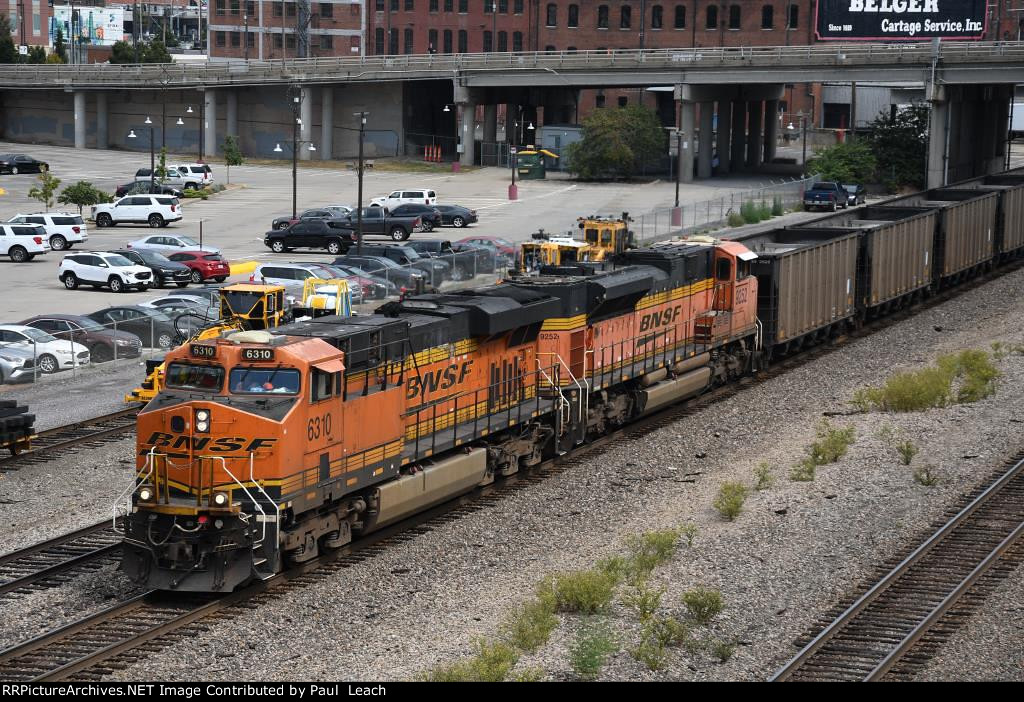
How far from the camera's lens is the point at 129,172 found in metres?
101

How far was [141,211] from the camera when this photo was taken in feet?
244

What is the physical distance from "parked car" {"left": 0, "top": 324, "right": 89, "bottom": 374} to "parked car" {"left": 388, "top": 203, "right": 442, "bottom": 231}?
36483 mm

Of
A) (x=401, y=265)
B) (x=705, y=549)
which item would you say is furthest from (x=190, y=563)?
(x=401, y=265)

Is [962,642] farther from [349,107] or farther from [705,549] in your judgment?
[349,107]

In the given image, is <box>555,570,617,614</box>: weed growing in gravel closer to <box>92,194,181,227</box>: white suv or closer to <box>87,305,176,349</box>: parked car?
<box>87,305,176,349</box>: parked car

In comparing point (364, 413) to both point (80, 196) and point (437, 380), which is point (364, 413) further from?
point (80, 196)

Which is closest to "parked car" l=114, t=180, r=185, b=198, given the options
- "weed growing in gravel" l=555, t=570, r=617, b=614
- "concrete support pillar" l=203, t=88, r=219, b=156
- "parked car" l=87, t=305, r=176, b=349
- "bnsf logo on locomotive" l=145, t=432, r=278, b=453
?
"concrete support pillar" l=203, t=88, r=219, b=156

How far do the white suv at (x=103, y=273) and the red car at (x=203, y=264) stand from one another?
1933 mm

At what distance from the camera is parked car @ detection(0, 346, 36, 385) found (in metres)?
35.2

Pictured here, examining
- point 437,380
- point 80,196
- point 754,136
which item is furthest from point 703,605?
point 754,136

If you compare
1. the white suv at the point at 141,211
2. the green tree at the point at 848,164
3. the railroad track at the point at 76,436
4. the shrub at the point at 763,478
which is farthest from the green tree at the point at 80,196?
the shrub at the point at 763,478

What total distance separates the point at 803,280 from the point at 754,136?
73.0 m

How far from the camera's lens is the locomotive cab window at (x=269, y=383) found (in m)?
19.0

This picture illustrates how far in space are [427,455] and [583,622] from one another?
5525 millimetres
